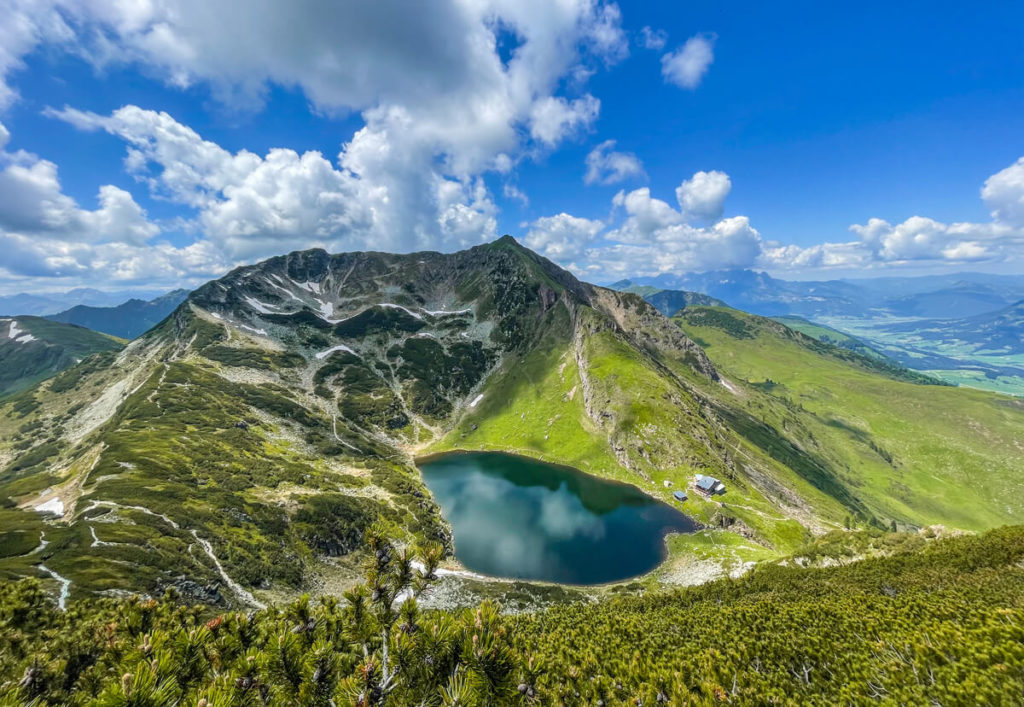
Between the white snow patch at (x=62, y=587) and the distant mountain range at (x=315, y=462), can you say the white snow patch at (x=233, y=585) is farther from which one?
the white snow patch at (x=62, y=587)

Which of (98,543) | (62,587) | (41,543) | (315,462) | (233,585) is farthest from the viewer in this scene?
(315,462)

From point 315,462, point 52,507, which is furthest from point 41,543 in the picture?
point 315,462

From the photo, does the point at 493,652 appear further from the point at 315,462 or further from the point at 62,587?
A: the point at 315,462

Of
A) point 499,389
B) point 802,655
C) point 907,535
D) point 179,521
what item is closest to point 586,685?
point 802,655

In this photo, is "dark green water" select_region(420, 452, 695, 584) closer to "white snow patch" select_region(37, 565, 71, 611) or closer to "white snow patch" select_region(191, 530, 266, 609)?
"white snow patch" select_region(191, 530, 266, 609)

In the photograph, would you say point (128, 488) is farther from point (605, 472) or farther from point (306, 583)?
point (605, 472)

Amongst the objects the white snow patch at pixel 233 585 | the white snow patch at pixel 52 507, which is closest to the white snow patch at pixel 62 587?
the white snow patch at pixel 233 585

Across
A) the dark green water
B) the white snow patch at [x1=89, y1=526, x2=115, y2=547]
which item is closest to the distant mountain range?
the white snow patch at [x1=89, y1=526, x2=115, y2=547]
